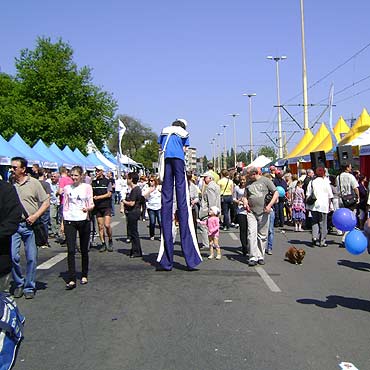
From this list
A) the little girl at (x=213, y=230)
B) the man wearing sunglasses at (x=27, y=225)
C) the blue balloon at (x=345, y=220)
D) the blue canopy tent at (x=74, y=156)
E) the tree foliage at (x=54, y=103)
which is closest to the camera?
the blue balloon at (x=345, y=220)

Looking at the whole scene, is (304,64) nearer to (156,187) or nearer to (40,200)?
(156,187)

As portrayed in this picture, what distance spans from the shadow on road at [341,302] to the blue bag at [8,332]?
142 inches

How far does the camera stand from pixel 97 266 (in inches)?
361

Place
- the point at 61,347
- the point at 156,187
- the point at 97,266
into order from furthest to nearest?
the point at 156,187
the point at 97,266
the point at 61,347

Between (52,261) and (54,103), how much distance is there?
118ft

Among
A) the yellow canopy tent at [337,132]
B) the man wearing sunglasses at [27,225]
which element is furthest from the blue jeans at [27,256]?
the yellow canopy tent at [337,132]

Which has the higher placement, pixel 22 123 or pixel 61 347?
pixel 22 123

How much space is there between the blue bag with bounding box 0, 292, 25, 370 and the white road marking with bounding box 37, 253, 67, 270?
4603 millimetres

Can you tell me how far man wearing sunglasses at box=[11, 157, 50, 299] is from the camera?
673 cm

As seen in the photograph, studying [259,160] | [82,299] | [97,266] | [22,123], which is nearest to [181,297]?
[82,299]

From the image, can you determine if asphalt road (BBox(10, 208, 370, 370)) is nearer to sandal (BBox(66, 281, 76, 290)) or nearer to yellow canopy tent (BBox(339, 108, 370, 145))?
sandal (BBox(66, 281, 76, 290))

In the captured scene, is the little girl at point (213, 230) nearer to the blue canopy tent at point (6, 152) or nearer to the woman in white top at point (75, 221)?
the woman in white top at point (75, 221)

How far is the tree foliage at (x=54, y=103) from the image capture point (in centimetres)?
4241

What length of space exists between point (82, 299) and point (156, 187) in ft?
22.2
